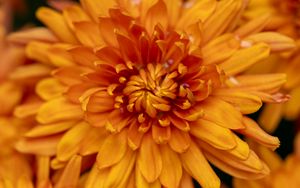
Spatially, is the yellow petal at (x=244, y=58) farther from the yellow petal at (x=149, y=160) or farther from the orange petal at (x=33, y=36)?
the orange petal at (x=33, y=36)

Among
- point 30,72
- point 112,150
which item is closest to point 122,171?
point 112,150

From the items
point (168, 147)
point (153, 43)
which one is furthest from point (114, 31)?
point (168, 147)

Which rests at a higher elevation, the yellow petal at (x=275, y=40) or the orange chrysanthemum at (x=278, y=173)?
the yellow petal at (x=275, y=40)

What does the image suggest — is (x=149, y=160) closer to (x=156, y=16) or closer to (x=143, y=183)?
(x=143, y=183)

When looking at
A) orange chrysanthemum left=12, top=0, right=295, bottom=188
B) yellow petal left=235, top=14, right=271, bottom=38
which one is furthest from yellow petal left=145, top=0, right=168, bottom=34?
yellow petal left=235, top=14, right=271, bottom=38

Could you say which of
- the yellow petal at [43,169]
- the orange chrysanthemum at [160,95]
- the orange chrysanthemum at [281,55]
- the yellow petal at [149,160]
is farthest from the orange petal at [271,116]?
the yellow petal at [43,169]

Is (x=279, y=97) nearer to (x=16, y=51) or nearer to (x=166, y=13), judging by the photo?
(x=166, y=13)
